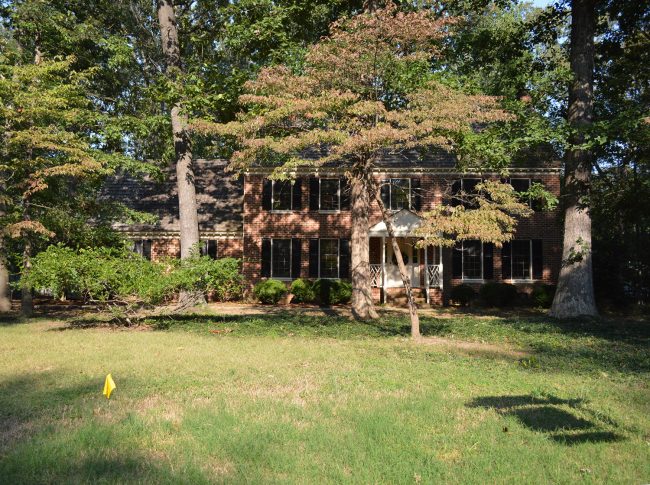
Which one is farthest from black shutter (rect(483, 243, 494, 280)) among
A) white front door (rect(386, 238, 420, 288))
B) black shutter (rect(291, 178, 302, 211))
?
black shutter (rect(291, 178, 302, 211))

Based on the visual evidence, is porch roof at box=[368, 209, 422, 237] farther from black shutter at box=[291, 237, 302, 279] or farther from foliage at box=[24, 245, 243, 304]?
foliage at box=[24, 245, 243, 304]

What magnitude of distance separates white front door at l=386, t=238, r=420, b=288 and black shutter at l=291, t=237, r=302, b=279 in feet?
12.4

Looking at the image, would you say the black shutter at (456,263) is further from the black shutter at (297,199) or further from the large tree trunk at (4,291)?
the large tree trunk at (4,291)

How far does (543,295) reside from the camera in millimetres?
21875

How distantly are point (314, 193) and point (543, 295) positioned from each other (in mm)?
10171

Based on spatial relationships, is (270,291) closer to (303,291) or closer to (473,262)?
(303,291)

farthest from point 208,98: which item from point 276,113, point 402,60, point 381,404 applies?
point 381,404

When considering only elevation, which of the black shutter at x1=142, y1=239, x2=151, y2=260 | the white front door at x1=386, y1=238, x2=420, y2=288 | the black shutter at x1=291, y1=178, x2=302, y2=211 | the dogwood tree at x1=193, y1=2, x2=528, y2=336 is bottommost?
the white front door at x1=386, y1=238, x2=420, y2=288

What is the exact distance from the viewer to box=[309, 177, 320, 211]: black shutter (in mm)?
24453

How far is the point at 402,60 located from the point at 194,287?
24.4 ft

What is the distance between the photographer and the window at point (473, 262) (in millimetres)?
23703

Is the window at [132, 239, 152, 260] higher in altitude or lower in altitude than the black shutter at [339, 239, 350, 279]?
higher

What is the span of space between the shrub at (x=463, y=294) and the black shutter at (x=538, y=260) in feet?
10.1

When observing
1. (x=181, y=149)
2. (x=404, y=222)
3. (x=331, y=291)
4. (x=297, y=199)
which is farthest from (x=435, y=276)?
(x=181, y=149)
